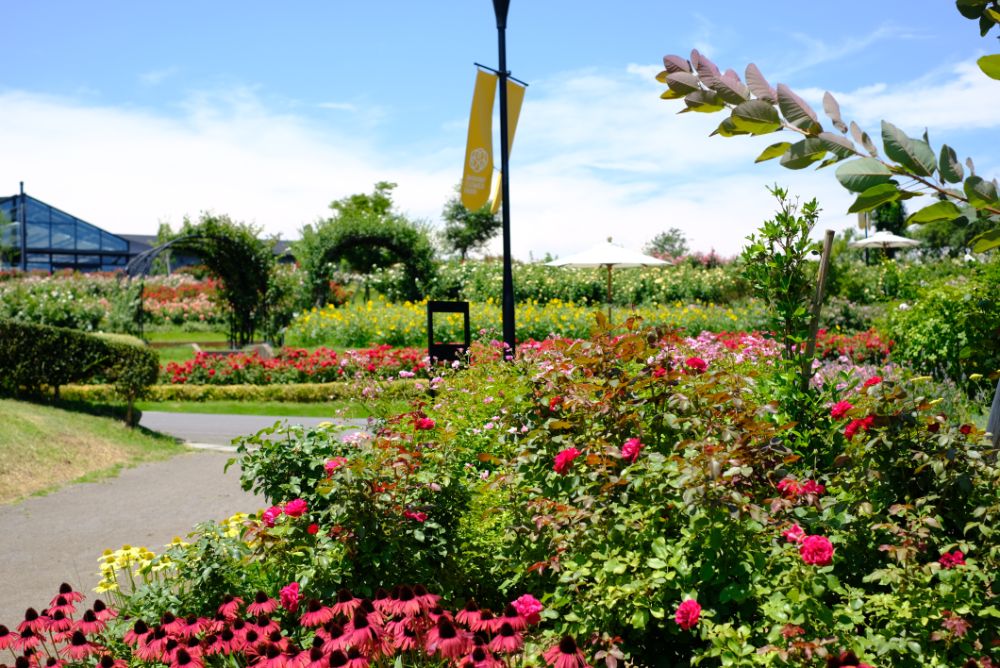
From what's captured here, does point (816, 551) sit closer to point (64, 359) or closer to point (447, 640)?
point (447, 640)

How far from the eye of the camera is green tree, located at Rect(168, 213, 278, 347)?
17.9m

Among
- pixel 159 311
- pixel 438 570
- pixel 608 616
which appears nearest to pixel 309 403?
pixel 438 570

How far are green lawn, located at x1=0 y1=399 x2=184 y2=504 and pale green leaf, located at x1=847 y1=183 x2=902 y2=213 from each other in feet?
25.0

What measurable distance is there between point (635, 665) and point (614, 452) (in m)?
0.75

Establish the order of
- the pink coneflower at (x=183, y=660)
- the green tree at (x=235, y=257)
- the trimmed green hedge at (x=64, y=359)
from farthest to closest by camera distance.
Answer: the green tree at (x=235, y=257)
the trimmed green hedge at (x=64, y=359)
the pink coneflower at (x=183, y=660)

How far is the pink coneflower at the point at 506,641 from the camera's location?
2.38 m

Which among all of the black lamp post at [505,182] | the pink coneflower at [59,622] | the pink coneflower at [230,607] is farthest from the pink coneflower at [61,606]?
the black lamp post at [505,182]

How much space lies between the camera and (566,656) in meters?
2.31

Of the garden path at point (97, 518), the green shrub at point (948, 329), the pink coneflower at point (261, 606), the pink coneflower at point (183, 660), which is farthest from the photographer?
the green shrub at point (948, 329)

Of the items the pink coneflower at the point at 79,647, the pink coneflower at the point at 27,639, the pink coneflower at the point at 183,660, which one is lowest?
the pink coneflower at the point at 27,639

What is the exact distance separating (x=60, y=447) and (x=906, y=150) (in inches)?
349

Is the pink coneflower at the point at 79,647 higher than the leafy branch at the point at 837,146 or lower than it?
lower

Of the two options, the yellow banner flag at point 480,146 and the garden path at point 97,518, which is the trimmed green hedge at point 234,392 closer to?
the garden path at point 97,518

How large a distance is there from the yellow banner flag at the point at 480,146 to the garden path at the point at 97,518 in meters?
4.06
